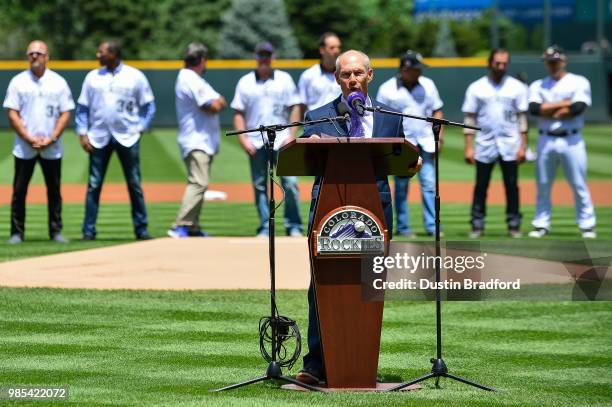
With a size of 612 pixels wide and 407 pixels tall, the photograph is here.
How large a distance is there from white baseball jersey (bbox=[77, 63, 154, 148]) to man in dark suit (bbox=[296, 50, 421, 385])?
25.6 feet

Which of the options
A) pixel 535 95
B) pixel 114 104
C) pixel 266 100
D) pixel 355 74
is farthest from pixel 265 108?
pixel 355 74

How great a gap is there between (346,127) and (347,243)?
0.75 metres

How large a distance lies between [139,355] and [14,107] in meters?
6.86

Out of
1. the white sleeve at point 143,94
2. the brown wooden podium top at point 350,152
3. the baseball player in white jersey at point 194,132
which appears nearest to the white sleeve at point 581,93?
the baseball player in white jersey at point 194,132

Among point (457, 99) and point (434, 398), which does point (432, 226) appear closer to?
point (434, 398)

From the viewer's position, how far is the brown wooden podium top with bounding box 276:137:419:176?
6.86 meters

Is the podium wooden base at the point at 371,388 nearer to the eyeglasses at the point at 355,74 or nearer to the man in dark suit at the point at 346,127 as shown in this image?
the man in dark suit at the point at 346,127

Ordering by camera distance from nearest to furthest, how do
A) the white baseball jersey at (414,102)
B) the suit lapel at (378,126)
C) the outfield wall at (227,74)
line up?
the suit lapel at (378,126) < the white baseball jersey at (414,102) < the outfield wall at (227,74)

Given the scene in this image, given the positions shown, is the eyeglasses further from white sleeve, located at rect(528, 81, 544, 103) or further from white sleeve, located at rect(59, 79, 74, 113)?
white sleeve, located at rect(528, 81, 544, 103)

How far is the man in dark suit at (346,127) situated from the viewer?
23.5 ft

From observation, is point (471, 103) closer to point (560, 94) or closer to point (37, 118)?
point (560, 94)

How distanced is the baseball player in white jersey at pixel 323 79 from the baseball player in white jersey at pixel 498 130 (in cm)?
176

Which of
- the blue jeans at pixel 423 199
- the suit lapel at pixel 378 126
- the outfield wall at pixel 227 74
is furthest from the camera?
the outfield wall at pixel 227 74

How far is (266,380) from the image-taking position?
24.5ft
